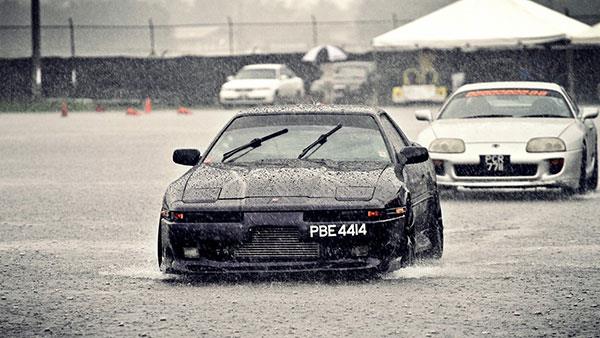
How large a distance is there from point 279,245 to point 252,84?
115 ft

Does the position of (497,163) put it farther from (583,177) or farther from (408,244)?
(408,244)

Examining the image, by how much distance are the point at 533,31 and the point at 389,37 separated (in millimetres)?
3983

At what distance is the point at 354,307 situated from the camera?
8039mm

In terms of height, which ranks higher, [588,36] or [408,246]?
[588,36]

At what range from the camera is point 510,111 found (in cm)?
1625

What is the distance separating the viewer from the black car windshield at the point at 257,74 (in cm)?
4450

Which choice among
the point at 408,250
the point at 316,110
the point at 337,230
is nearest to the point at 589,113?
the point at 316,110

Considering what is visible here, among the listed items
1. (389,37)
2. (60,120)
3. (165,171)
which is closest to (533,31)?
(389,37)

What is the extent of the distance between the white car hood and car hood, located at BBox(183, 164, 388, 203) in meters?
34.0

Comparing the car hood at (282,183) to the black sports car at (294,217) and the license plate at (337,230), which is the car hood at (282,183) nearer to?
the black sports car at (294,217)

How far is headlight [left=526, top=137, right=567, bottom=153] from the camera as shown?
14.7 m

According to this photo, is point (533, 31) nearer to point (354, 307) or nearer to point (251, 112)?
point (251, 112)

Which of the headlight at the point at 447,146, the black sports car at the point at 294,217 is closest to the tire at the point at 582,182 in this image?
the headlight at the point at 447,146

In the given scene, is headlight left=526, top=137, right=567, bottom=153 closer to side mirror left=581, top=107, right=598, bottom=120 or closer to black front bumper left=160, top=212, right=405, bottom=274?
side mirror left=581, top=107, right=598, bottom=120
